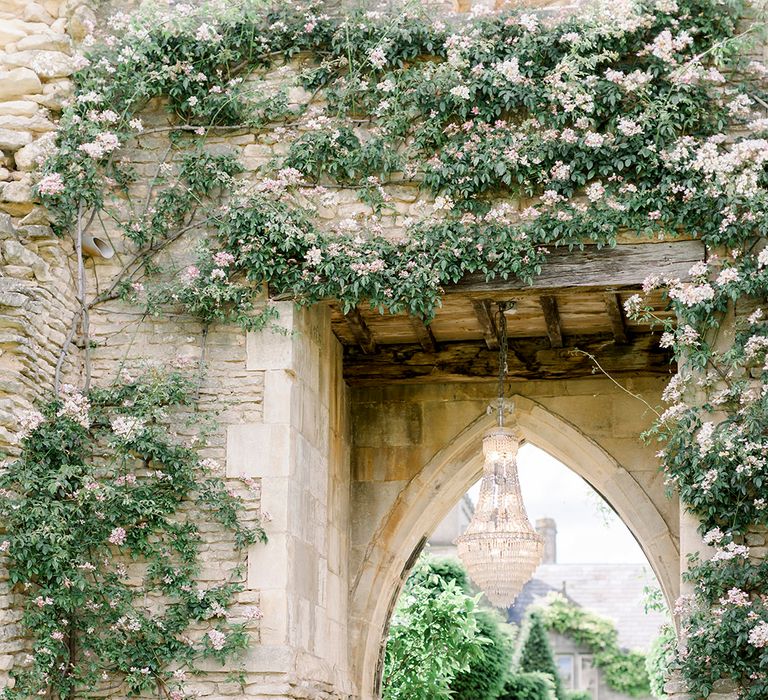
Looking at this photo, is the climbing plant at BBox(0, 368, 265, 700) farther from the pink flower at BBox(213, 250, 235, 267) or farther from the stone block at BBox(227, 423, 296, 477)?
the pink flower at BBox(213, 250, 235, 267)

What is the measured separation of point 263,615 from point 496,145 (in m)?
2.48

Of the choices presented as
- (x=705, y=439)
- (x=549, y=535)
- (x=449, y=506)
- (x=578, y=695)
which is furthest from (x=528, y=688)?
(x=549, y=535)

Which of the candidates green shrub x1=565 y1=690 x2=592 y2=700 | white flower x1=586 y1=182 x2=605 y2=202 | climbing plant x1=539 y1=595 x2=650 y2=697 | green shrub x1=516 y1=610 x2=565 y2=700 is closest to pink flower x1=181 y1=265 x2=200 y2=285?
white flower x1=586 y1=182 x2=605 y2=202

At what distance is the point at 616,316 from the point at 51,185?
332cm

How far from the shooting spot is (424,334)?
7562mm

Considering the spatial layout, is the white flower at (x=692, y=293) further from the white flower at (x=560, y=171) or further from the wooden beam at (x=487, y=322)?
the wooden beam at (x=487, y=322)

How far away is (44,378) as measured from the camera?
562 centimetres

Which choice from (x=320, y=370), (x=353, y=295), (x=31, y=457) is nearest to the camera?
(x=31, y=457)

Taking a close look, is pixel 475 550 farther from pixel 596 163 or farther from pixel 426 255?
pixel 596 163

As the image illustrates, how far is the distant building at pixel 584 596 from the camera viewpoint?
22.2 m

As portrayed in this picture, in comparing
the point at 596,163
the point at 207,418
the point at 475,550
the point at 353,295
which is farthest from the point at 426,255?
the point at 475,550

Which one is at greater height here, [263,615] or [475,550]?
[475,550]

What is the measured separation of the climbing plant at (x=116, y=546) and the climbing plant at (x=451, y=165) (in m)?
0.70

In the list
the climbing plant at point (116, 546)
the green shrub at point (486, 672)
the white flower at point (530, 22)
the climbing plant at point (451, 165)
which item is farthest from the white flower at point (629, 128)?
the green shrub at point (486, 672)
